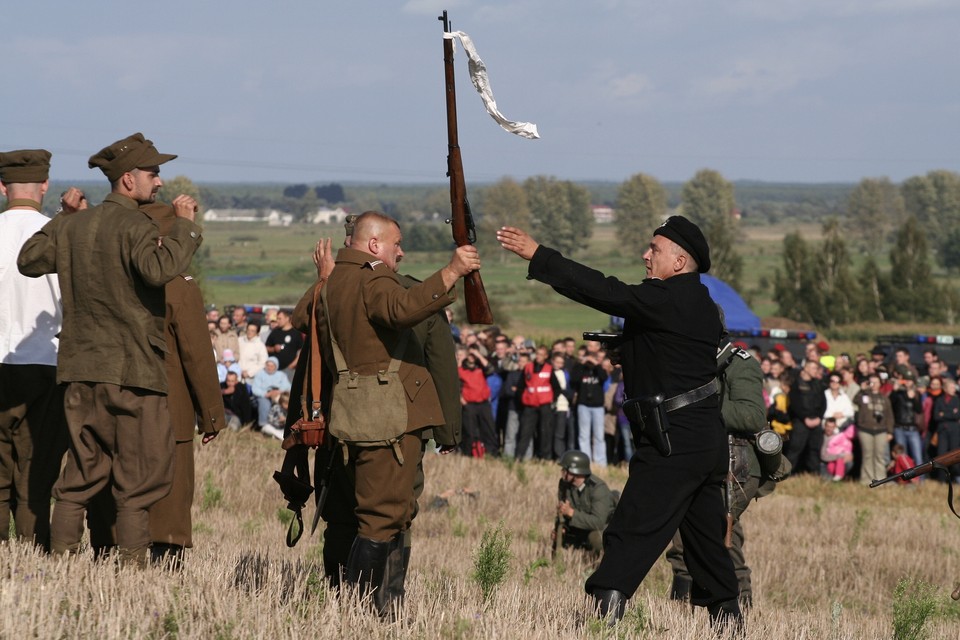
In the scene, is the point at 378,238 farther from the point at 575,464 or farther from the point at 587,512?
the point at 587,512

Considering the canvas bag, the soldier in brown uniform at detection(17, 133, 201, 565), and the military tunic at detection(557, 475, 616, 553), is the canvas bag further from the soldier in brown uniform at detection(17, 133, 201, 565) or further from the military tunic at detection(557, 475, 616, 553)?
the military tunic at detection(557, 475, 616, 553)

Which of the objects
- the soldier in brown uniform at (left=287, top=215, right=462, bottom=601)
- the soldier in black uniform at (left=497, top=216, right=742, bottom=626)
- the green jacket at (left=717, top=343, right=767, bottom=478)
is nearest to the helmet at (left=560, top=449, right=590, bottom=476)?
the green jacket at (left=717, top=343, right=767, bottom=478)

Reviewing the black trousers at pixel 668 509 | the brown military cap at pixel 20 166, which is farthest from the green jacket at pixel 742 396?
the brown military cap at pixel 20 166

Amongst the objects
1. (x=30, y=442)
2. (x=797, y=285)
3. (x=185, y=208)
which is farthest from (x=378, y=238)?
(x=797, y=285)

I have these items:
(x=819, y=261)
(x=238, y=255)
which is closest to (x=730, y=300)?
(x=819, y=261)

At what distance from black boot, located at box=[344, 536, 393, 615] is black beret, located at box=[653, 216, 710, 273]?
6.54 ft

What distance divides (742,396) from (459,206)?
2424mm

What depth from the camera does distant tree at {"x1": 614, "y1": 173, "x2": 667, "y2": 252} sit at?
605ft

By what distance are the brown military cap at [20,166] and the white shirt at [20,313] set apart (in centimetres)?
29

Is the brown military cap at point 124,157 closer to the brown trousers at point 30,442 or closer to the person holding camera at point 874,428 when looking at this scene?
the brown trousers at point 30,442

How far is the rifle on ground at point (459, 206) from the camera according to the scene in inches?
241

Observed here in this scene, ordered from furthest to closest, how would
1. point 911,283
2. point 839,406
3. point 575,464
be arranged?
point 911,283 → point 839,406 → point 575,464

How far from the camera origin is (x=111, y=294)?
6.25 m

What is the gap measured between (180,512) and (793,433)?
12.4m
